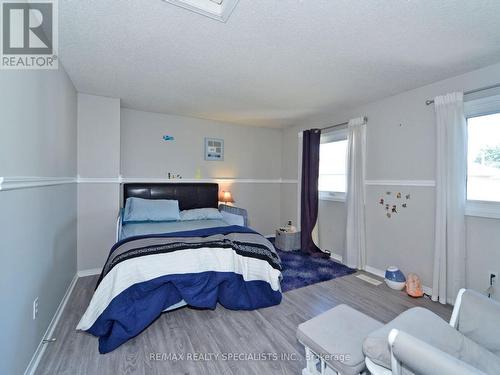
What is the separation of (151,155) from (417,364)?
3999mm

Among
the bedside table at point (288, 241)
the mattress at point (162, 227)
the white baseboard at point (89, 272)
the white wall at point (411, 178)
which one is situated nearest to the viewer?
the white wall at point (411, 178)

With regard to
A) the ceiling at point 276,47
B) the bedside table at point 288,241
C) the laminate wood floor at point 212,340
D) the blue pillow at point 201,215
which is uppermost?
the ceiling at point 276,47

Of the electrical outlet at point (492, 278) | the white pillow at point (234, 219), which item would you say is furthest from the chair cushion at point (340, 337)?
the white pillow at point (234, 219)

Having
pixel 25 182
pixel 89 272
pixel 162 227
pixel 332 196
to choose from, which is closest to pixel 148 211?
pixel 162 227

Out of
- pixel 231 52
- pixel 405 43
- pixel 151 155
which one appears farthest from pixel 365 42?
pixel 151 155

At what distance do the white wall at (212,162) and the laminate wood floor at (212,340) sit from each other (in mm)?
2129

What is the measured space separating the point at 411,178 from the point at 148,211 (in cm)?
346

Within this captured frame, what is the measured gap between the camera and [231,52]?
6.86 feet

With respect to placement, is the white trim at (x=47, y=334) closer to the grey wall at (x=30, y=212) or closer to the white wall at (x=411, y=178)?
the grey wall at (x=30, y=212)

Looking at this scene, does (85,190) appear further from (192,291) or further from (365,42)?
(365,42)

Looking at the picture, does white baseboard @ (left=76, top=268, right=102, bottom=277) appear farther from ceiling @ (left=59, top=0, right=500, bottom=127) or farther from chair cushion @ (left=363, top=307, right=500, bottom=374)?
chair cushion @ (left=363, top=307, right=500, bottom=374)

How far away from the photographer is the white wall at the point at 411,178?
7.79 feet

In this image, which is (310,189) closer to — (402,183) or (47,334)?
(402,183)

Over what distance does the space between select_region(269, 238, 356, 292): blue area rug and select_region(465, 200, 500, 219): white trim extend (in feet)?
5.13
